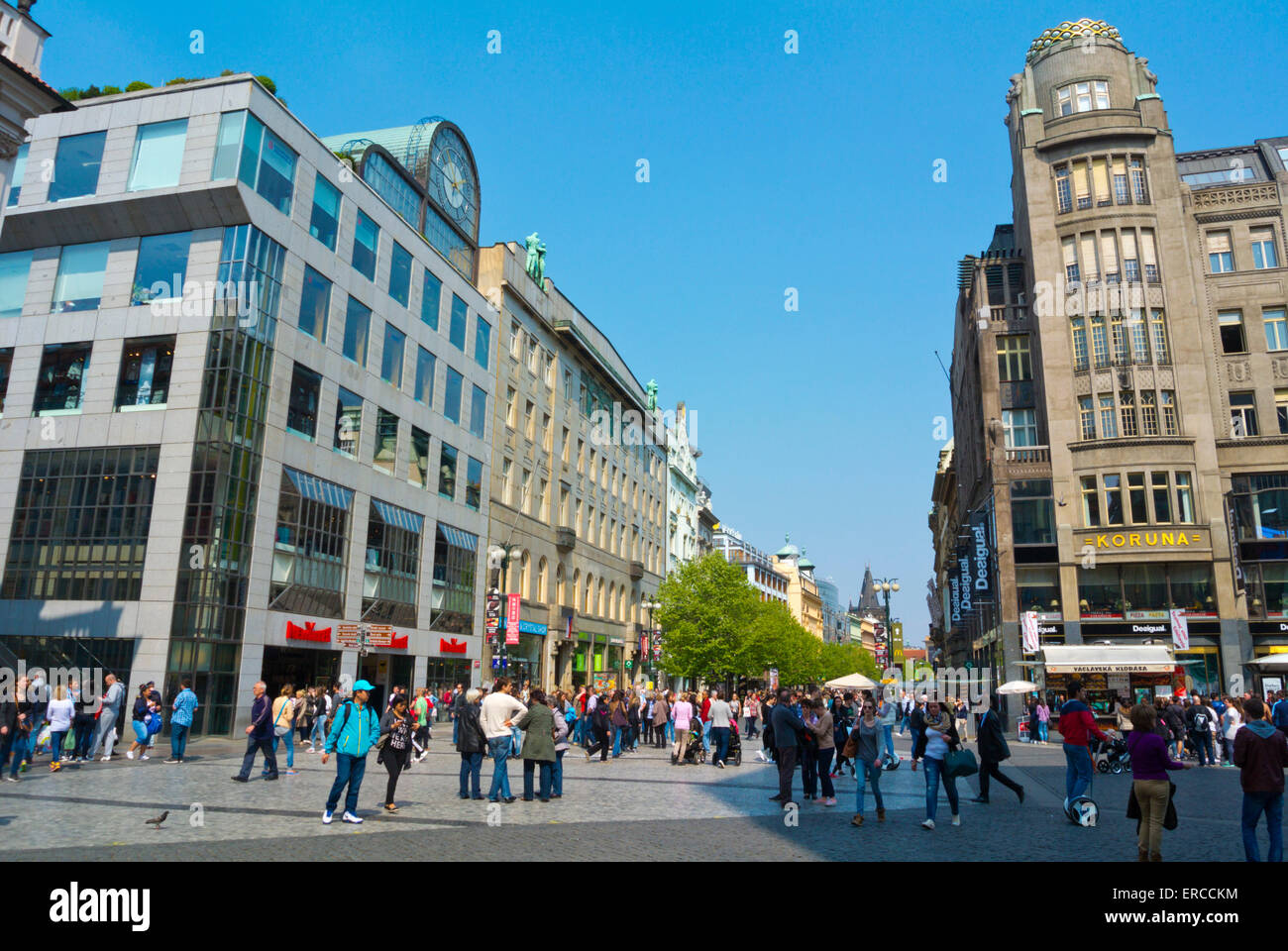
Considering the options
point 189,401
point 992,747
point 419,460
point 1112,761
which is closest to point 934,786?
point 992,747

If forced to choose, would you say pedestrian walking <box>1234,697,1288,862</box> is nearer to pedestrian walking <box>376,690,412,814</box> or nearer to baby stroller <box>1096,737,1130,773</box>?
pedestrian walking <box>376,690,412,814</box>

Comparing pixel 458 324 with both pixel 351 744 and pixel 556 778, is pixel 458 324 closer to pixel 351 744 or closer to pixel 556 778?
pixel 556 778

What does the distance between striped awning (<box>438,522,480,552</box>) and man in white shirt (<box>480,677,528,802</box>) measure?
26754 mm

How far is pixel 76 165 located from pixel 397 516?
53.8 feet

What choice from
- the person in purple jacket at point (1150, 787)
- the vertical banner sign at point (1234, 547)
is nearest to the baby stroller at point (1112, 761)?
the person in purple jacket at point (1150, 787)

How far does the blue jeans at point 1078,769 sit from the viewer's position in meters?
12.8

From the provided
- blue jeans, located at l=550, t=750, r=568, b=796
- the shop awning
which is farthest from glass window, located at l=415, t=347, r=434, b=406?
the shop awning

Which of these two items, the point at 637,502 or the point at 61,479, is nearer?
the point at 61,479

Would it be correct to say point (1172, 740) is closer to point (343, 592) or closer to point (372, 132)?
point (343, 592)

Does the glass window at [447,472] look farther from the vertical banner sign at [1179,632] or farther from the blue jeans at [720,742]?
the vertical banner sign at [1179,632]

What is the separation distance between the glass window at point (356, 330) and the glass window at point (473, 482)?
967cm
